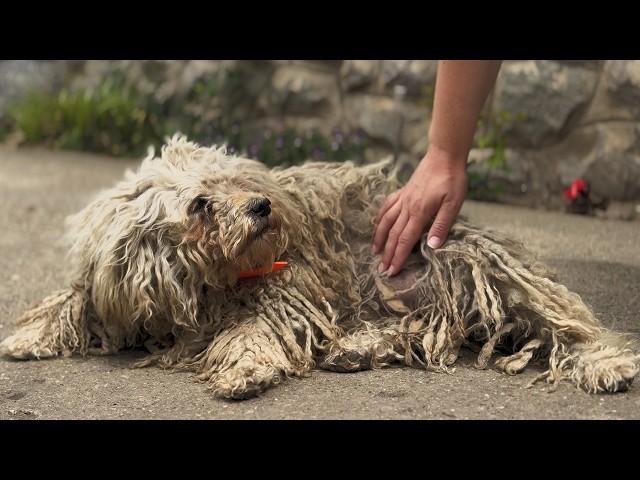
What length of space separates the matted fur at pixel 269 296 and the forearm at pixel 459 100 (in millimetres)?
351

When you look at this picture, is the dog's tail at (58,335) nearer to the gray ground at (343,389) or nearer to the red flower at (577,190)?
the gray ground at (343,389)

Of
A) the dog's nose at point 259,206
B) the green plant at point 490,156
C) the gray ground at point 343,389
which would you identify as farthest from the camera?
the green plant at point 490,156

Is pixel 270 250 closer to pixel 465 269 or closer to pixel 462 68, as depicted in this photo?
pixel 465 269

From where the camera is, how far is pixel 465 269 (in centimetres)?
393

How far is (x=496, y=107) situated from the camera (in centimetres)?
671

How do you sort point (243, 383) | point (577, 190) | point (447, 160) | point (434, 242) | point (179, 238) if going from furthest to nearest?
point (577, 190), point (447, 160), point (434, 242), point (179, 238), point (243, 383)

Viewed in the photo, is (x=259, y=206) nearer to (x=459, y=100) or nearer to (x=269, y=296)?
(x=269, y=296)

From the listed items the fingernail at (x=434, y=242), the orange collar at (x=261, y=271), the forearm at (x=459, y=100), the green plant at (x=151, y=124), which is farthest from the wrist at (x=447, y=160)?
the green plant at (x=151, y=124)

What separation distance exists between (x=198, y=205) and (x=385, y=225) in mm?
875

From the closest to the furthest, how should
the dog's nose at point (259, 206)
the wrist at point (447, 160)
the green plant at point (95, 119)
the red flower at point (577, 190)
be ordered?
the dog's nose at point (259, 206), the wrist at point (447, 160), the red flower at point (577, 190), the green plant at point (95, 119)

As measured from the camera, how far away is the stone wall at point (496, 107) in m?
6.34

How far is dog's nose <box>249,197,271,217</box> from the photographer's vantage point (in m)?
3.64

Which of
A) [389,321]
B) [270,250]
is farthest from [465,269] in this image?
[270,250]

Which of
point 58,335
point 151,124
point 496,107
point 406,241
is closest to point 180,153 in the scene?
point 58,335
